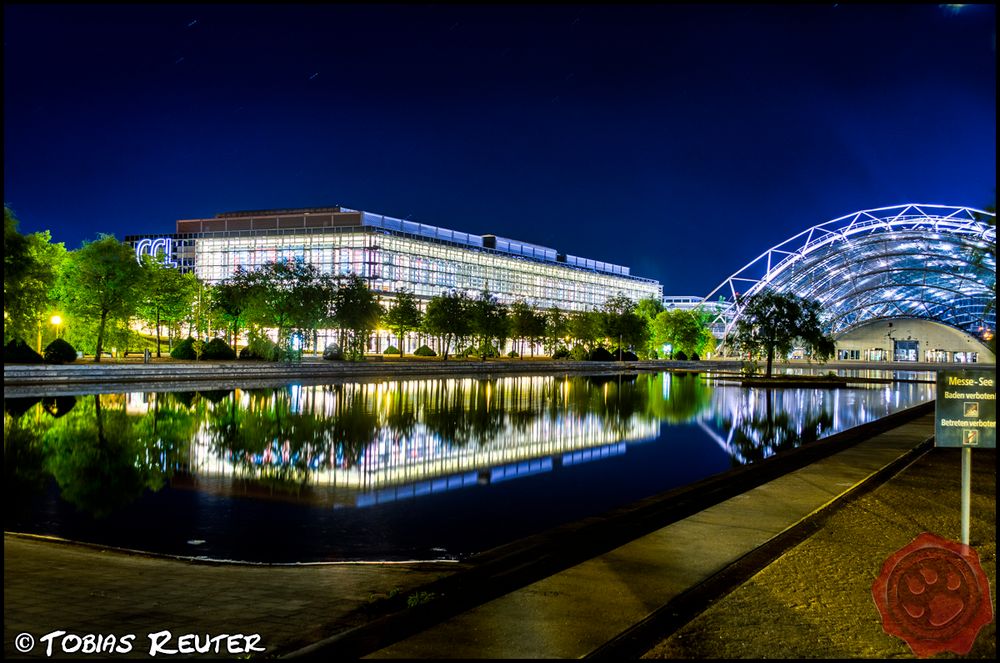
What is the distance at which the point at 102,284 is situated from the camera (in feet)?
185

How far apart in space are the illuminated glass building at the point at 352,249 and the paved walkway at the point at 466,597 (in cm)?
10206

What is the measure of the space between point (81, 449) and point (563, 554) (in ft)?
48.8

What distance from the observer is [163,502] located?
13609 millimetres

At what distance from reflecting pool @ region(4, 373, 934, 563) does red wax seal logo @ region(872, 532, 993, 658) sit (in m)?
5.39

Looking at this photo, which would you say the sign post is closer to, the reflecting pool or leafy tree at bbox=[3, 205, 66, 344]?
the reflecting pool

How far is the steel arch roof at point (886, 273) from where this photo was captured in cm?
9356

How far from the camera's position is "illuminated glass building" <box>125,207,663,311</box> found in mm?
124188

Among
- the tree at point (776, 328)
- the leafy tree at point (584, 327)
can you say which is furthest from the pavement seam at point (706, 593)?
the leafy tree at point (584, 327)

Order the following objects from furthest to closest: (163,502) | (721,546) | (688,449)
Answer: (688,449) < (163,502) < (721,546)

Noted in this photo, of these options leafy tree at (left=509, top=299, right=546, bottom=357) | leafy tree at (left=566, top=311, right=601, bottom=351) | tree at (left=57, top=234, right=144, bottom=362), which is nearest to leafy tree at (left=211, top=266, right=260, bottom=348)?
tree at (left=57, top=234, right=144, bottom=362)

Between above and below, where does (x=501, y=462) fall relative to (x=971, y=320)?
below

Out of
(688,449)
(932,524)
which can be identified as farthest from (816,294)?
(932,524)

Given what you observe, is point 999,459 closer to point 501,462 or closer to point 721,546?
point 721,546

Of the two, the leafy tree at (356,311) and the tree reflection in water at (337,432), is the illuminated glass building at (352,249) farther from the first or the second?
the tree reflection in water at (337,432)
